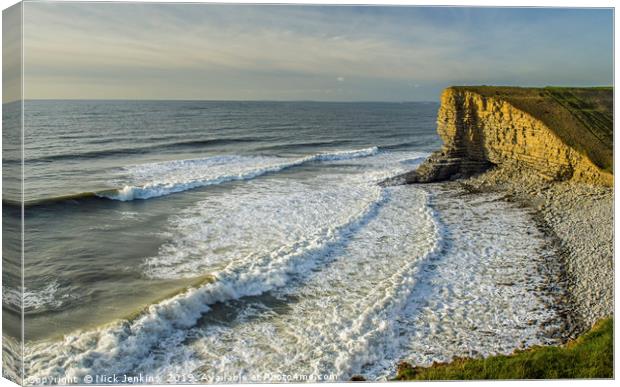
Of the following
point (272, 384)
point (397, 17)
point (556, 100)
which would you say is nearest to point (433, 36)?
point (397, 17)

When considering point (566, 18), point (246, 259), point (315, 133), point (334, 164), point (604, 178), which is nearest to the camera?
point (566, 18)

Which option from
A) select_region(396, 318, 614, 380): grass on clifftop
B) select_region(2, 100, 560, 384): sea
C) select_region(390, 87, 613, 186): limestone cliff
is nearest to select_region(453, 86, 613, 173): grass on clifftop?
select_region(390, 87, 613, 186): limestone cliff

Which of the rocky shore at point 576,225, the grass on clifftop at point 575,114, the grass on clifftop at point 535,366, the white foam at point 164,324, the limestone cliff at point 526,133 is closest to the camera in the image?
the grass on clifftop at point 535,366

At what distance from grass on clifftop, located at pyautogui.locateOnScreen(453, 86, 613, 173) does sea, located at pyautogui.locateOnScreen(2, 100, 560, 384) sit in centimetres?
285

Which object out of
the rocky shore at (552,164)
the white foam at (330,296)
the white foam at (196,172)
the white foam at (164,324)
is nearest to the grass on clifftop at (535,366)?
the white foam at (330,296)

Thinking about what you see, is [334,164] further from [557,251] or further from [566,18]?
[566,18]

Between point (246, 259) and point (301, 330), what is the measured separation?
3490 millimetres

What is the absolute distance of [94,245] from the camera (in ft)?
41.1

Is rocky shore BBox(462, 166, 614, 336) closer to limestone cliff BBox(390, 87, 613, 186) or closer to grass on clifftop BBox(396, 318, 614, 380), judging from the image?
limestone cliff BBox(390, 87, 613, 186)

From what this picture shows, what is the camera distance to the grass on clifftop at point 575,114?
14766 millimetres

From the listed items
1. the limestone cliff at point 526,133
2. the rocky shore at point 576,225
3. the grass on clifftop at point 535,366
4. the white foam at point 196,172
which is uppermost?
the limestone cliff at point 526,133

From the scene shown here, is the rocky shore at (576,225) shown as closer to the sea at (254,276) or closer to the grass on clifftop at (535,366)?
the sea at (254,276)

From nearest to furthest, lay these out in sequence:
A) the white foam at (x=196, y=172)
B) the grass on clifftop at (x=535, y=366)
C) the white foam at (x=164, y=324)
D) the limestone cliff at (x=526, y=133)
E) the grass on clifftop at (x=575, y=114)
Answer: the grass on clifftop at (x=535, y=366)
the white foam at (x=164, y=324)
the grass on clifftop at (x=575, y=114)
the limestone cliff at (x=526, y=133)
the white foam at (x=196, y=172)

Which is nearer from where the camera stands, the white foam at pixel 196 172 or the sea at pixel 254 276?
the sea at pixel 254 276
